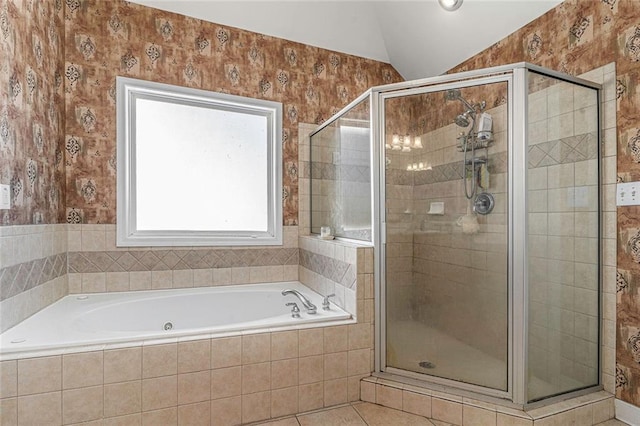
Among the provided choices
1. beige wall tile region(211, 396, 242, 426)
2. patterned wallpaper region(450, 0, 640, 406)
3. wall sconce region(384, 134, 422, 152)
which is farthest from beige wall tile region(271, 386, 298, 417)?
patterned wallpaper region(450, 0, 640, 406)

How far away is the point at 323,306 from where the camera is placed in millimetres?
2152

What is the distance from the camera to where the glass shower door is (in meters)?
1.75

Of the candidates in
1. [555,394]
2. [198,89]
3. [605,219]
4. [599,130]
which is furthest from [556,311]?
[198,89]

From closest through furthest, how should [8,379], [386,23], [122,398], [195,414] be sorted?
[8,379] → [122,398] → [195,414] → [386,23]

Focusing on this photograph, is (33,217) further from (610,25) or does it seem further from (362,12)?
(610,25)

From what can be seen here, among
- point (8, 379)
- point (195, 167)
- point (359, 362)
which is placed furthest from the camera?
point (195, 167)

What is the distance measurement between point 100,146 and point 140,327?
1.29 metres

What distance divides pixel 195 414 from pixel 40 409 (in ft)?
2.10

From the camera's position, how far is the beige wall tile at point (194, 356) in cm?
164

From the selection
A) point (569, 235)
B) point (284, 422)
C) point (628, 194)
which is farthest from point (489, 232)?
point (284, 422)

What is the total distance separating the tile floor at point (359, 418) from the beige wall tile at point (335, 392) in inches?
1.4

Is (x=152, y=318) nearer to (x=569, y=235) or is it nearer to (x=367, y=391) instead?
(x=367, y=391)

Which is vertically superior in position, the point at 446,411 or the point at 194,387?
the point at 194,387

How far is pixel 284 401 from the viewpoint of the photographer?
1806 millimetres
